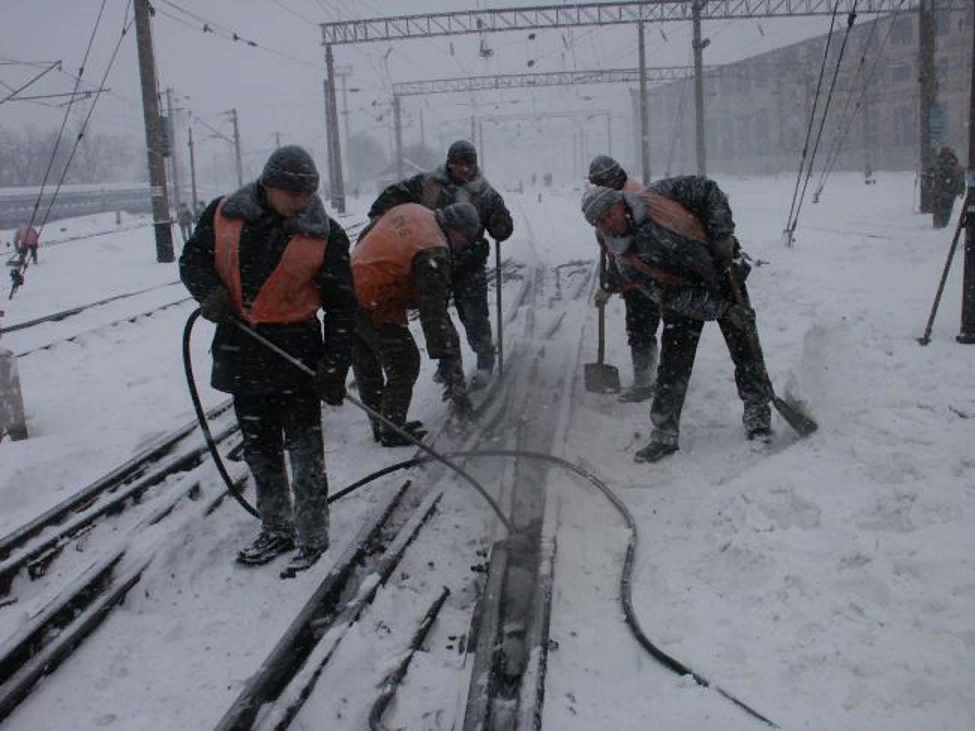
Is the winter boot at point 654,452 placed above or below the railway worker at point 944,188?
below

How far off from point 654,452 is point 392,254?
2.16 meters

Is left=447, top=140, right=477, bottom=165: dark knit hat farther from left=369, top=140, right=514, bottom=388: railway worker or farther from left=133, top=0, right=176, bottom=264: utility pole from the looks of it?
left=133, top=0, right=176, bottom=264: utility pole

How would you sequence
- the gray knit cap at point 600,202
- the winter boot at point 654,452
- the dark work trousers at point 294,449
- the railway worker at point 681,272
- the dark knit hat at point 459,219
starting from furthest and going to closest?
1. the dark knit hat at point 459,219
2. the winter boot at point 654,452
3. the railway worker at point 681,272
4. the gray knit cap at point 600,202
5. the dark work trousers at point 294,449

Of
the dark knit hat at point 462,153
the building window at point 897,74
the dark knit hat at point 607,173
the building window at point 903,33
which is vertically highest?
the building window at point 903,33

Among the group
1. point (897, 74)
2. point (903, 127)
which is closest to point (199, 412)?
point (903, 127)

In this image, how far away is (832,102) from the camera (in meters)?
56.3

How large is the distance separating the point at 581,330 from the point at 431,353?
4064 mm

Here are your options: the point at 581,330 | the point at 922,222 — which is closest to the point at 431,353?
the point at 581,330

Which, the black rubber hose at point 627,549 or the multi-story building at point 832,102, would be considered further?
the multi-story building at point 832,102

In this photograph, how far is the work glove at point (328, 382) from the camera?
3.89m

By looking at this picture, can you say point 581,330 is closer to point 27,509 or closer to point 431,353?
point 431,353

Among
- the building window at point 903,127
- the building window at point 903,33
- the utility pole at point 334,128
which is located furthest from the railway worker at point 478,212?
the building window at point 903,33

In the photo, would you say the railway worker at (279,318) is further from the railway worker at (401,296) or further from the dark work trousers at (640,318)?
the dark work trousers at (640,318)

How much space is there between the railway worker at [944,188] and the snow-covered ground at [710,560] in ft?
25.5
